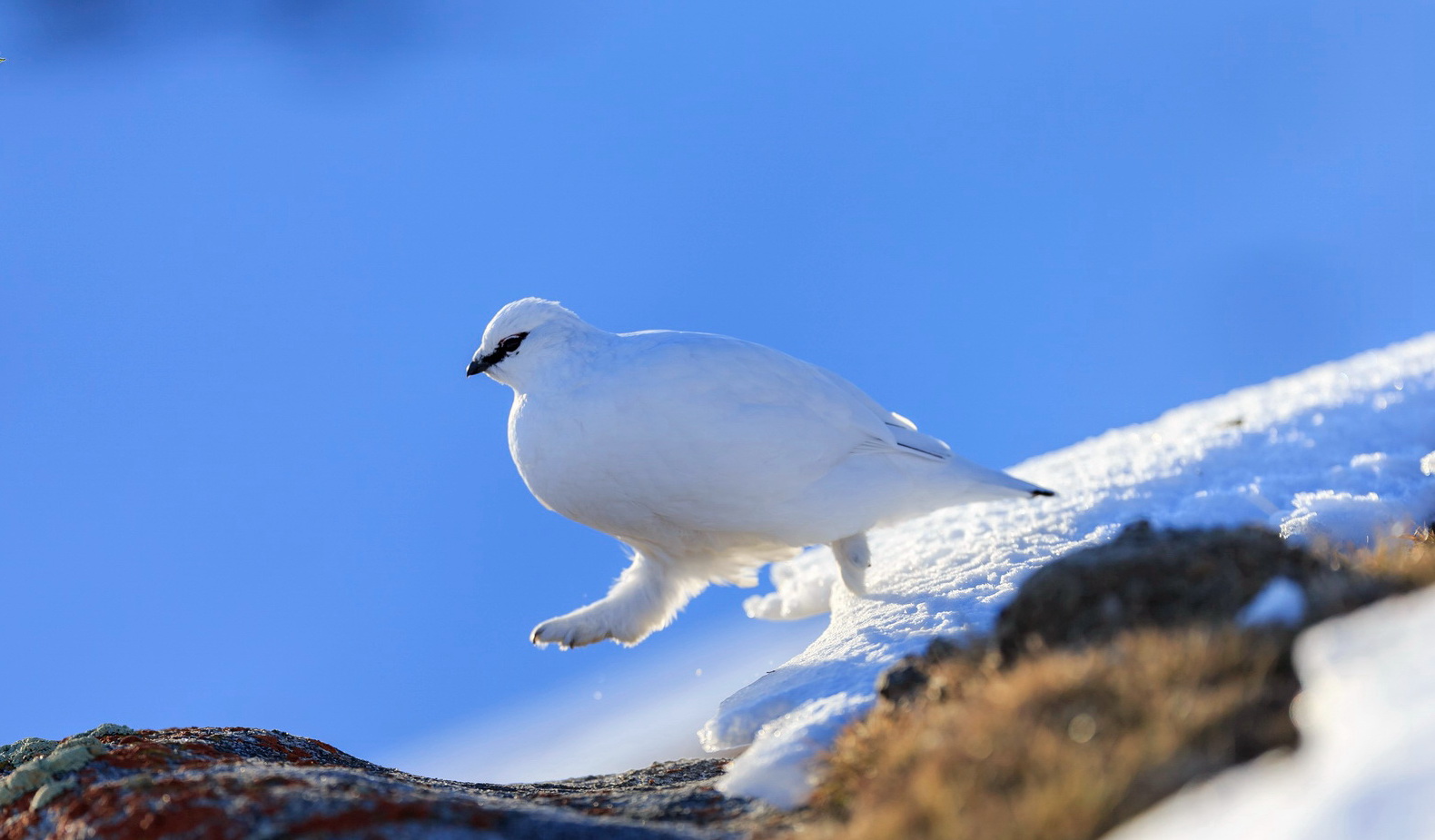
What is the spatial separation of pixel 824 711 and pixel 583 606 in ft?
10.9

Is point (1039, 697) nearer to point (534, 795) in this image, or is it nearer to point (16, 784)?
point (534, 795)

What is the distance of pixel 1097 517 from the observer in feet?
26.1

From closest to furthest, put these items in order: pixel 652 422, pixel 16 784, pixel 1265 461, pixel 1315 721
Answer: pixel 1315 721 < pixel 16 784 < pixel 652 422 < pixel 1265 461

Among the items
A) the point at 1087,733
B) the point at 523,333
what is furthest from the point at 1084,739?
the point at 523,333

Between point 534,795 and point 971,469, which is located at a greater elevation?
point 971,469

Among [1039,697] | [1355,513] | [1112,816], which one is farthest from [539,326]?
[1355,513]

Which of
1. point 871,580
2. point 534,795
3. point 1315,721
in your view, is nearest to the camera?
point 1315,721

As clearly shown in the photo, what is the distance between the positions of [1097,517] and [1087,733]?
5.74m

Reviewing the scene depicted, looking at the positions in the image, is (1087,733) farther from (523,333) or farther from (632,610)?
(632,610)

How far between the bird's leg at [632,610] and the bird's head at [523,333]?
1.68 metres

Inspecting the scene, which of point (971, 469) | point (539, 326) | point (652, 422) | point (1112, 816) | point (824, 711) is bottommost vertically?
point (1112, 816)

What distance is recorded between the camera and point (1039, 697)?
273 centimetres

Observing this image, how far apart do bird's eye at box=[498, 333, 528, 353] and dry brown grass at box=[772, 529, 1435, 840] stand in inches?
167

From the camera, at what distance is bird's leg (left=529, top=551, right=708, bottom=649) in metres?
7.28
